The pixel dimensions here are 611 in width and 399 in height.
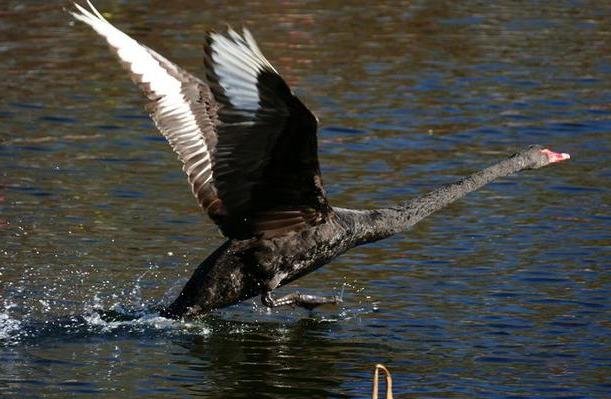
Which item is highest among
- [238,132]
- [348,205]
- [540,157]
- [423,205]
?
[238,132]

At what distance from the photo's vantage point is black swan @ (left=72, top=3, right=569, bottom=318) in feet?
24.4

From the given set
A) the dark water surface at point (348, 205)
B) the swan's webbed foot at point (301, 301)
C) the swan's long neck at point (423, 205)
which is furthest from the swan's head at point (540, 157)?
the swan's webbed foot at point (301, 301)

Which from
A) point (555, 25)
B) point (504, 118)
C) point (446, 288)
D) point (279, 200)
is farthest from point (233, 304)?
point (555, 25)

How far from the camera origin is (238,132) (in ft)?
25.3

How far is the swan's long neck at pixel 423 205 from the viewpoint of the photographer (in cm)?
889

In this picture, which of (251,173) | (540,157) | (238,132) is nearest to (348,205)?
(540,157)

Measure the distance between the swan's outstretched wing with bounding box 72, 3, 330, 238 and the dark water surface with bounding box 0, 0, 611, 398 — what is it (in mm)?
893

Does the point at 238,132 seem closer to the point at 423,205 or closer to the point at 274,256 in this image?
the point at 274,256

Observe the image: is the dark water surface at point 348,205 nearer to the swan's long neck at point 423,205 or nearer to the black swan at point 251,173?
the black swan at point 251,173

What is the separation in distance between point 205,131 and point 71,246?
2.02 metres

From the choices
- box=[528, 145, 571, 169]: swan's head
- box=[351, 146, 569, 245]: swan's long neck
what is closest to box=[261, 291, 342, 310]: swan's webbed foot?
box=[351, 146, 569, 245]: swan's long neck

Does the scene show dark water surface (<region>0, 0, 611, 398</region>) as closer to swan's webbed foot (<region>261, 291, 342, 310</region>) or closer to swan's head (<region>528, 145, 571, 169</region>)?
swan's webbed foot (<region>261, 291, 342, 310</region>)

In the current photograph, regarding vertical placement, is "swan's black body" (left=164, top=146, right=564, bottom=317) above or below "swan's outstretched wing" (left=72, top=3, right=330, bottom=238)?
below

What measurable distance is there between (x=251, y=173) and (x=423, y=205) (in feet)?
4.87
